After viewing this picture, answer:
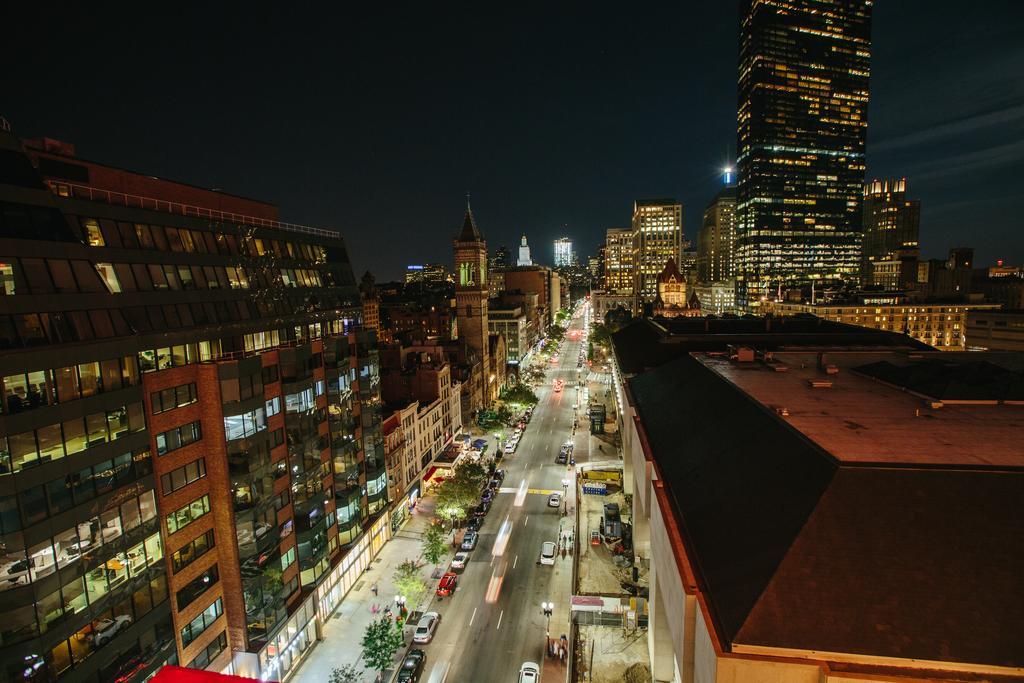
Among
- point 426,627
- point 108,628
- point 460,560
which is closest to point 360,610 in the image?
point 426,627

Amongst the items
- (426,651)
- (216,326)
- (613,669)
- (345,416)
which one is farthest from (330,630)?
(216,326)

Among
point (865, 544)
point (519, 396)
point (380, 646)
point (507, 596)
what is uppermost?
point (865, 544)

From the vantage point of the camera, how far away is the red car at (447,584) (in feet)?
138

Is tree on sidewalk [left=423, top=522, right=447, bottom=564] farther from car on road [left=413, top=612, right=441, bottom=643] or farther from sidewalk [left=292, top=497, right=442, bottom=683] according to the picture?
car on road [left=413, top=612, right=441, bottom=643]

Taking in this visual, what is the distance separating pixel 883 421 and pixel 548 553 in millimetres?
30398

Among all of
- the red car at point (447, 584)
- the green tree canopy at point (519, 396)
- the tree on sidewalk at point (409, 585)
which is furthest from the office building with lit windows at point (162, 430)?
the green tree canopy at point (519, 396)

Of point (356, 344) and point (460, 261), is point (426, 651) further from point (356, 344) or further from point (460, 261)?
point (460, 261)

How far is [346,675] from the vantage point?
3253 cm

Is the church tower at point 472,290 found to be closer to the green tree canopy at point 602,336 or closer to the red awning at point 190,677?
the green tree canopy at point 602,336

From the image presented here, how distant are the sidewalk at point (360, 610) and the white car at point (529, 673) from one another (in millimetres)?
9249

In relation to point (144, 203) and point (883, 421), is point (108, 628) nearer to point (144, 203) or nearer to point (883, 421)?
point (144, 203)

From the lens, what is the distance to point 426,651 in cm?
3581

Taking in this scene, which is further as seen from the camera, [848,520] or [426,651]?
[426,651]

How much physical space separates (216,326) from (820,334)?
78435 millimetres
